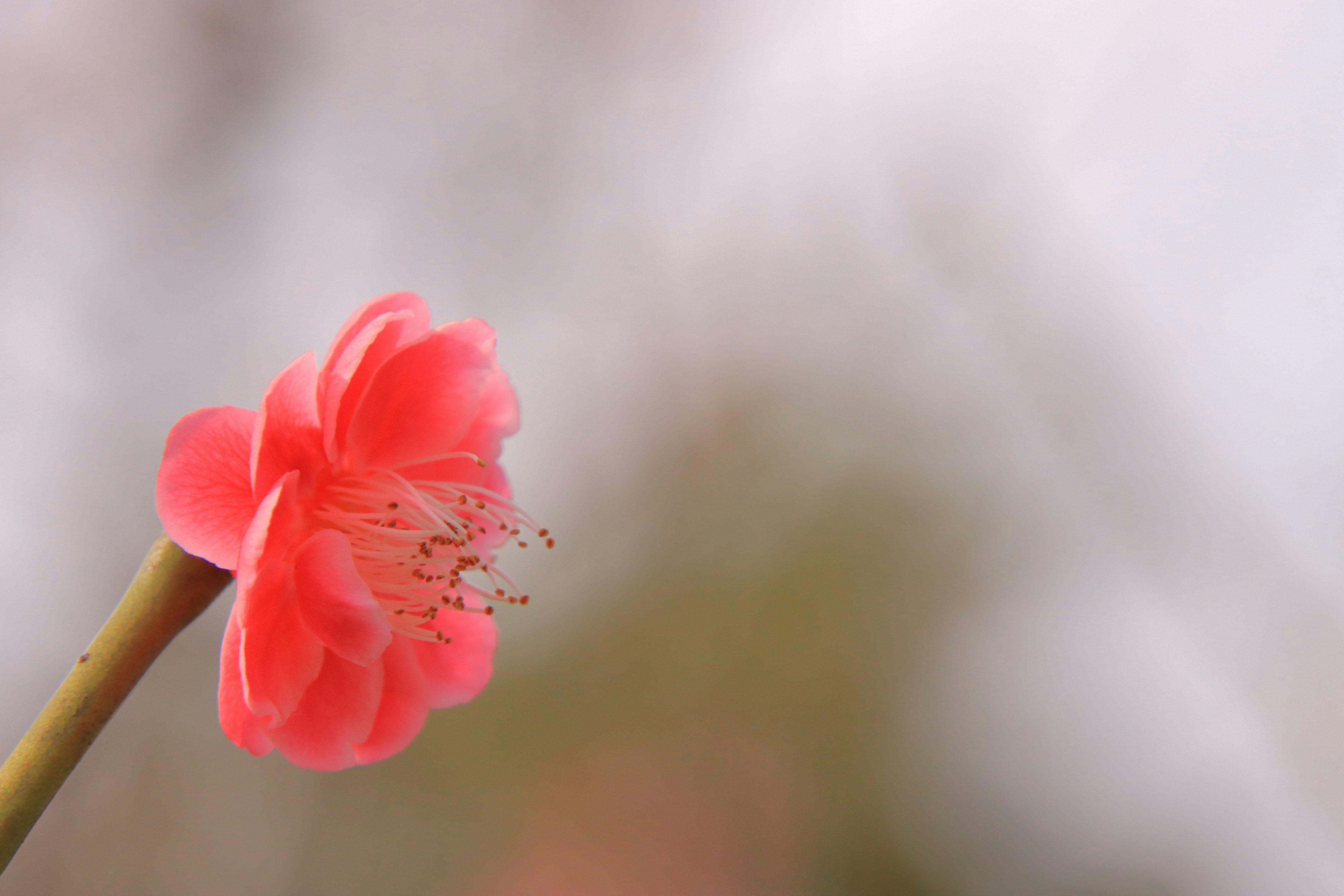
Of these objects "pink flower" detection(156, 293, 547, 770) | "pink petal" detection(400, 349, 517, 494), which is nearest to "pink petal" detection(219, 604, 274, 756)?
"pink flower" detection(156, 293, 547, 770)

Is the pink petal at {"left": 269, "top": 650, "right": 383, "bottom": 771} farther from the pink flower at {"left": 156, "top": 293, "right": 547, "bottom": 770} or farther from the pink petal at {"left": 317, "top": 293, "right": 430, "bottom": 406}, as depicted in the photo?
the pink petal at {"left": 317, "top": 293, "right": 430, "bottom": 406}

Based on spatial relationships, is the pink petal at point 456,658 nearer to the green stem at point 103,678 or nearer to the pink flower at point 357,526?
the pink flower at point 357,526

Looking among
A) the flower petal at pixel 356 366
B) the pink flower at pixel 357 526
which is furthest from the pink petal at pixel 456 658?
the flower petal at pixel 356 366

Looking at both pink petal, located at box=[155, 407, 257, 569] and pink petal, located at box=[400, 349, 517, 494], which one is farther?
pink petal, located at box=[400, 349, 517, 494]

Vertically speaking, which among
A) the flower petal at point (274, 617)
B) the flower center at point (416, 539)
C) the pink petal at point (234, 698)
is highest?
the flower center at point (416, 539)

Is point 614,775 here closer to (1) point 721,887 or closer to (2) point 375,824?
(1) point 721,887

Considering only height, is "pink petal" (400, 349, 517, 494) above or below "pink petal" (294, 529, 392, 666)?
above

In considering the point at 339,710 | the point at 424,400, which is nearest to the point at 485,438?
the point at 424,400
